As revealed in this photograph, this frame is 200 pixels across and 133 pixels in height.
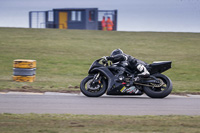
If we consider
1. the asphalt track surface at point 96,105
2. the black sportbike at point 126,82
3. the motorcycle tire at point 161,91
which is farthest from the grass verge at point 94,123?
the black sportbike at point 126,82

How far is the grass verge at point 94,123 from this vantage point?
6.16 metres

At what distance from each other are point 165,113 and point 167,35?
24.8m

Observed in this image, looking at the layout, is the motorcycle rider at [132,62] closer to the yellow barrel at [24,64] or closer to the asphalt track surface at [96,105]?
the asphalt track surface at [96,105]

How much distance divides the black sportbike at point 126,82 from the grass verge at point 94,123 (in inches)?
122

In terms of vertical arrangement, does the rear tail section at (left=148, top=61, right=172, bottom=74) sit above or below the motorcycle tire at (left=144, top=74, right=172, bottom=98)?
above

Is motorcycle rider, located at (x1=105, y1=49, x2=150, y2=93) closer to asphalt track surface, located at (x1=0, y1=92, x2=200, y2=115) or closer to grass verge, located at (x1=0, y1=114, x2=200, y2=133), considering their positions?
asphalt track surface, located at (x1=0, y1=92, x2=200, y2=115)

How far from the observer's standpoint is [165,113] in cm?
821

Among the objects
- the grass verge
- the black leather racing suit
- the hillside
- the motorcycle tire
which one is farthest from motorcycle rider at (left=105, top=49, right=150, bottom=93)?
the grass verge

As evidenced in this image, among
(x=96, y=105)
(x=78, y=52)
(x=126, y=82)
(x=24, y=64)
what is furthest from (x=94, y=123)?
(x=78, y=52)

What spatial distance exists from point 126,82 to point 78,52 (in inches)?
518

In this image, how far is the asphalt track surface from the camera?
825 centimetres

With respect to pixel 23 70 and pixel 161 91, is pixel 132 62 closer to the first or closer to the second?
pixel 161 91

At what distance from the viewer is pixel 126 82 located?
35.4ft

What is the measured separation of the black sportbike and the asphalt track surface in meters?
0.20
